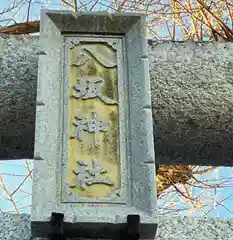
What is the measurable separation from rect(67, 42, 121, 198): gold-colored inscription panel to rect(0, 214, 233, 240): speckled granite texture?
0.15 m

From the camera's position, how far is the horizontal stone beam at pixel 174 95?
1.83 m

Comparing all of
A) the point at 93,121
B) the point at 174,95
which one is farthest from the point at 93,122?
the point at 174,95

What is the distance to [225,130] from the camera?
6.09ft

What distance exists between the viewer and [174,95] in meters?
1.84

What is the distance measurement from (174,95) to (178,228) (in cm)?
44

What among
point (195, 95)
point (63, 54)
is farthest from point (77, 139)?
point (195, 95)

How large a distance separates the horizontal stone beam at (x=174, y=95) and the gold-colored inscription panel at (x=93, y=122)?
15 cm

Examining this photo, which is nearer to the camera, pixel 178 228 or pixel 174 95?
pixel 178 228

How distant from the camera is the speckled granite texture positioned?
1516mm

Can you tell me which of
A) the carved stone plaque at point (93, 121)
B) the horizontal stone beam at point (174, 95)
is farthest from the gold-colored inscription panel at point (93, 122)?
the horizontal stone beam at point (174, 95)

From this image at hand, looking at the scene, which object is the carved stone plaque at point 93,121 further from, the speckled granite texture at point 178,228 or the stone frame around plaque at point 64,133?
the speckled granite texture at point 178,228

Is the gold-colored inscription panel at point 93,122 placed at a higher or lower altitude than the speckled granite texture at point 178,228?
higher

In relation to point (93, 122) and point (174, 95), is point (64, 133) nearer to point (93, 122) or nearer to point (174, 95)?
point (93, 122)

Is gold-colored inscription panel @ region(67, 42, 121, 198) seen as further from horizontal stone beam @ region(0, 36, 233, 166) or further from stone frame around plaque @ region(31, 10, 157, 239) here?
horizontal stone beam @ region(0, 36, 233, 166)
